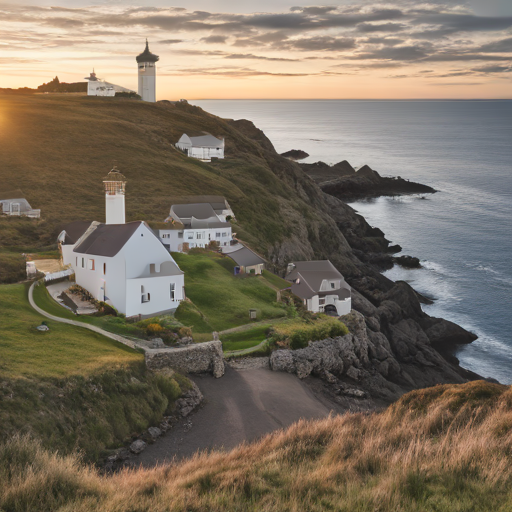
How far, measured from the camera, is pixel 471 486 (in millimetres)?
10406

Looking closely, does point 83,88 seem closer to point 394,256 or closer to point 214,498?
point 394,256

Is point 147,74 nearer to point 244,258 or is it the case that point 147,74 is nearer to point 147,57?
point 147,57

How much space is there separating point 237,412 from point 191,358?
4.43 meters

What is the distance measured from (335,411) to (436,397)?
13.5m

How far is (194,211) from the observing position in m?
60.9

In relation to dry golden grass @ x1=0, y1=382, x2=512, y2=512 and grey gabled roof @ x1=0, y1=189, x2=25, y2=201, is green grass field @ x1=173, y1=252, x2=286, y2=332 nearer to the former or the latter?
dry golden grass @ x1=0, y1=382, x2=512, y2=512

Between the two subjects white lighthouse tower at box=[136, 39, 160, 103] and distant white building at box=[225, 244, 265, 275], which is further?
white lighthouse tower at box=[136, 39, 160, 103]

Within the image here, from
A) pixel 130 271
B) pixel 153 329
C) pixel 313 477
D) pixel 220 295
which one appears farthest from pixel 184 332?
pixel 313 477

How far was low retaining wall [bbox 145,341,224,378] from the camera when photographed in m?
27.8

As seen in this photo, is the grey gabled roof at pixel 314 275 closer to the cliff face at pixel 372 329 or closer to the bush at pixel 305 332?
the cliff face at pixel 372 329

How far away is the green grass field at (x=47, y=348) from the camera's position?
881 inches

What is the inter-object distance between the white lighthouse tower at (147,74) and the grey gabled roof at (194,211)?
76.7m

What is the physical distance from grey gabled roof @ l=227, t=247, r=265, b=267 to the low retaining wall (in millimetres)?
19644

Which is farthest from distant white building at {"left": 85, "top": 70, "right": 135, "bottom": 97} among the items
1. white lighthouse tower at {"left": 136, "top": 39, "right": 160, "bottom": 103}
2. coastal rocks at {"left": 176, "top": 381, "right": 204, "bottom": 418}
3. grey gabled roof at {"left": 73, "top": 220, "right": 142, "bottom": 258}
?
coastal rocks at {"left": 176, "top": 381, "right": 204, "bottom": 418}
